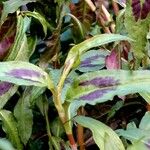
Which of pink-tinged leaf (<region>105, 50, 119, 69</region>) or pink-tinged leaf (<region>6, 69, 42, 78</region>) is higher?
pink-tinged leaf (<region>6, 69, 42, 78</region>)

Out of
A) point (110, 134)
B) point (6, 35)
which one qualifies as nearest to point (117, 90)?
point (110, 134)

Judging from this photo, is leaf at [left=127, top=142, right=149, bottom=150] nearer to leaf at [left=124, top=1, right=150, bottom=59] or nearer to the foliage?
the foliage

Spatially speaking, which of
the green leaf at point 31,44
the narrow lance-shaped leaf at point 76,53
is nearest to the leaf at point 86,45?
the narrow lance-shaped leaf at point 76,53

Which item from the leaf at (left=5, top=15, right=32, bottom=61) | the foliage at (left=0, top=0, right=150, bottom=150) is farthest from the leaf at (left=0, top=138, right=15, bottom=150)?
the leaf at (left=5, top=15, right=32, bottom=61)

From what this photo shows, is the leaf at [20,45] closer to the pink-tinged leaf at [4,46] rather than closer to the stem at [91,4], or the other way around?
the pink-tinged leaf at [4,46]

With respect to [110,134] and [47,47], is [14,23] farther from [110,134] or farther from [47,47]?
[110,134]

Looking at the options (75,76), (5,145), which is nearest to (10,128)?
(5,145)
